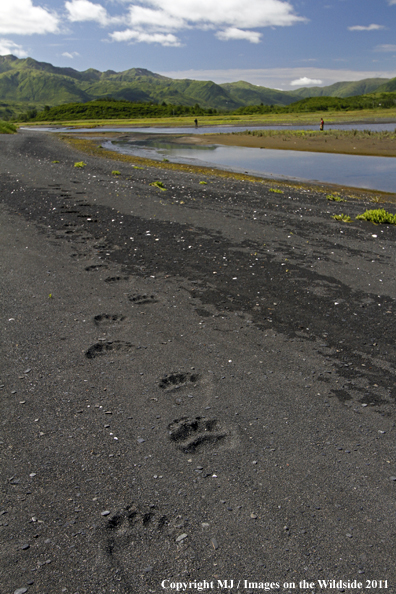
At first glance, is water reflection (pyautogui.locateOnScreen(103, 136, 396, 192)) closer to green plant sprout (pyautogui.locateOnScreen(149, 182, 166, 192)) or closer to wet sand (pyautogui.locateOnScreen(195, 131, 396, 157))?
wet sand (pyautogui.locateOnScreen(195, 131, 396, 157))

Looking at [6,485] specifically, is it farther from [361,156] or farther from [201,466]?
[361,156]

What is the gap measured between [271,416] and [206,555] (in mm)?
2127

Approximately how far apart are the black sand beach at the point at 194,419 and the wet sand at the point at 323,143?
142 feet

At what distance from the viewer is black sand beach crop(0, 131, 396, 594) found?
3.56 m

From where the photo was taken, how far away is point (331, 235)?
46.3ft

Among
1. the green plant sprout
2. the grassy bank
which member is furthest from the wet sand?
the grassy bank

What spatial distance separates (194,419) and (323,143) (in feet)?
187

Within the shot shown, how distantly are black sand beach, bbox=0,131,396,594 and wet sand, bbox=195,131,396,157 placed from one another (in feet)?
142

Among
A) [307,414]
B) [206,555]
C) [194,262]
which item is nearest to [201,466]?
[206,555]

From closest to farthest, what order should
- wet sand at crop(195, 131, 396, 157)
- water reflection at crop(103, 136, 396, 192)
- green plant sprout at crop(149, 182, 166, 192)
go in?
green plant sprout at crop(149, 182, 166, 192) → water reflection at crop(103, 136, 396, 192) → wet sand at crop(195, 131, 396, 157)

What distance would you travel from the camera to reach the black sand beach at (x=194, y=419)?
140 inches

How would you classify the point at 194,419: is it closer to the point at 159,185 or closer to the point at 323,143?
the point at 159,185

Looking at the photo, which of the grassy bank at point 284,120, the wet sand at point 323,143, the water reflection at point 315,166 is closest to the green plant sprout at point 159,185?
the water reflection at point 315,166

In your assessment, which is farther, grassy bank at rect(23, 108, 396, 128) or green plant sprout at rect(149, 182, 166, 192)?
grassy bank at rect(23, 108, 396, 128)
